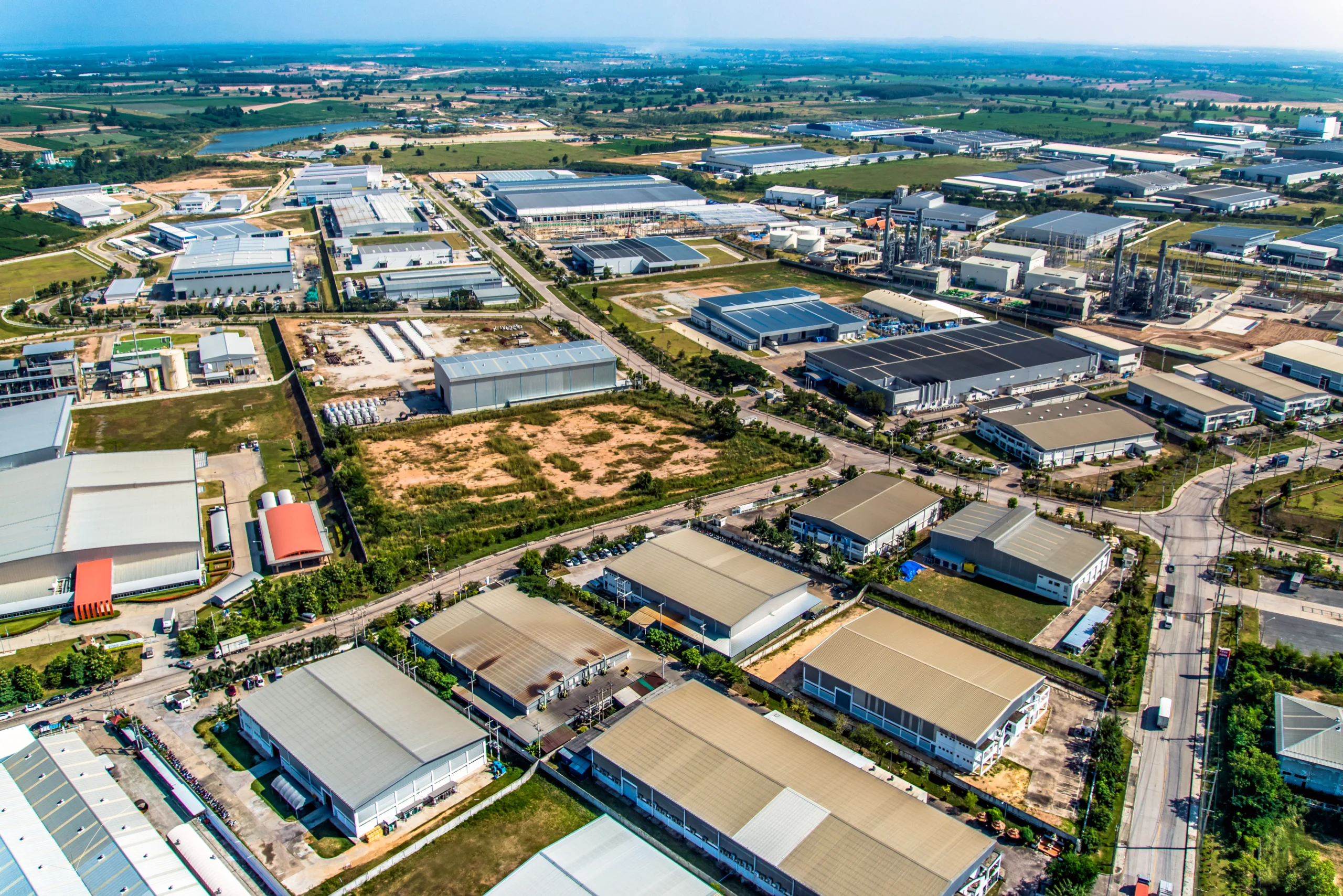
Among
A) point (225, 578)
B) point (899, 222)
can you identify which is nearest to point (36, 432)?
point (225, 578)

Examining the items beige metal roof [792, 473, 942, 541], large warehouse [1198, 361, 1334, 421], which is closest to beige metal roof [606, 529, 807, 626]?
beige metal roof [792, 473, 942, 541]

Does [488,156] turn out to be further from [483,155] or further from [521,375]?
[521,375]

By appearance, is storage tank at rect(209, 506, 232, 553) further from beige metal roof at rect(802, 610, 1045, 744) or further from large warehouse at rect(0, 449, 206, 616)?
beige metal roof at rect(802, 610, 1045, 744)

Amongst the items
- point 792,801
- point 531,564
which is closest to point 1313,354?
point 531,564

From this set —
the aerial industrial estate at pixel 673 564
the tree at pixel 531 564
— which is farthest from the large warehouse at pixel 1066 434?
the tree at pixel 531 564

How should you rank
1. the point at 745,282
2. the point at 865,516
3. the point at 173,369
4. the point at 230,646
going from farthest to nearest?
the point at 745,282 < the point at 173,369 < the point at 865,516 < the point at 230,646

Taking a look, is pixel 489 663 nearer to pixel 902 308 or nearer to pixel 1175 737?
pixel 1175 737
